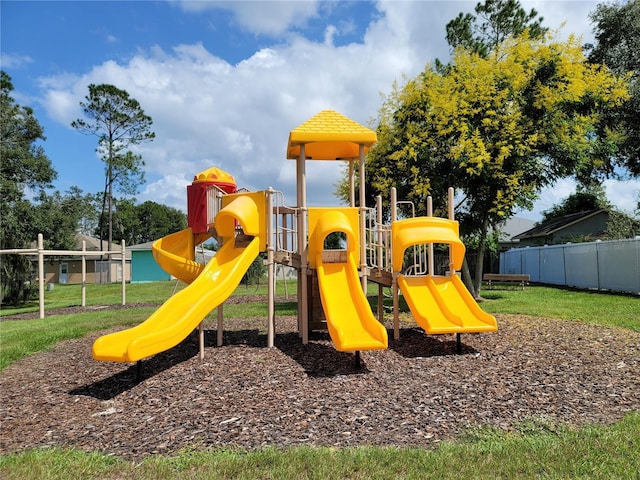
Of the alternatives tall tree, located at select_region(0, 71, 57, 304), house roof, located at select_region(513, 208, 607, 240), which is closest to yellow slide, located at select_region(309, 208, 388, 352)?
tall tree, located at select_region(0, 71, 57, 304)

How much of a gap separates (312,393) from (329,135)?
4978 millimetres

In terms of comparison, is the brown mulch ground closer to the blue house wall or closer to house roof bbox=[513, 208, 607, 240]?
house roof bbox=[513, 208, 607, 240]

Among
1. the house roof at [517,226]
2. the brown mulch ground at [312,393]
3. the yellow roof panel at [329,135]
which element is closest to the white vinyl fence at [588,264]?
the brown mulch ground at [312,393]

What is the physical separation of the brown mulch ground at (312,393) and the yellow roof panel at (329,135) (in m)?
3.86

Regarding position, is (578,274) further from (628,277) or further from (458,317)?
(458,317)

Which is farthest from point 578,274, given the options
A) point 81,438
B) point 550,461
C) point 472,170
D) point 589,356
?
point 81,438

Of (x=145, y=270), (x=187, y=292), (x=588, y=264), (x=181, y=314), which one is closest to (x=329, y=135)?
(x=187, y=292)

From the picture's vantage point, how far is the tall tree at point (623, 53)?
21.6 metres

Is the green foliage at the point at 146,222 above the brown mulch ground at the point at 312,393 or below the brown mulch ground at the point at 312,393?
above

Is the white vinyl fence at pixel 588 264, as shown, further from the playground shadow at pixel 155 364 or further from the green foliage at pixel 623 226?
the playground shadow at pixel 155 364

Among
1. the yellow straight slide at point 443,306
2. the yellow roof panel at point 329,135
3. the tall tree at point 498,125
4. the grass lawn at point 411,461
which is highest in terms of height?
the tall tree at point 498,125

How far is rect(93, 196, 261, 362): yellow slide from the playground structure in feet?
0.07

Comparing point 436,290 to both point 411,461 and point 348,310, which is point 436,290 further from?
point 411,461

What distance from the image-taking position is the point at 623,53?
22.4m
